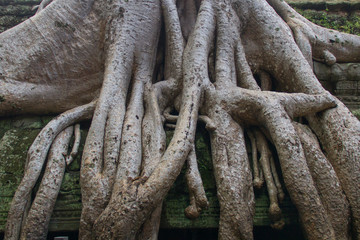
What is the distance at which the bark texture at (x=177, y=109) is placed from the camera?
1507 mm

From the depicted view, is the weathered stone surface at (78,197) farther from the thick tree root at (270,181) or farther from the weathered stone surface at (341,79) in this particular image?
the weathered stone surface at (341,79)

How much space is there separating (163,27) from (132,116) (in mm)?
1083

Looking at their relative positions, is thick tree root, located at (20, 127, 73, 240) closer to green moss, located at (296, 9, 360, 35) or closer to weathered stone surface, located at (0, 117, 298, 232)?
weathered stone surface, located at (0, 117, 298, 232)

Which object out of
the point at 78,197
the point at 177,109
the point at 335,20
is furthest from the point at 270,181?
the point at 335,20

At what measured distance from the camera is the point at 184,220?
5.39 ft

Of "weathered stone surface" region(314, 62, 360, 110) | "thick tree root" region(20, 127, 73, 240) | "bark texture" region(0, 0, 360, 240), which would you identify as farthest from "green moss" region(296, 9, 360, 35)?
"thick tree root" region(20, 127, 73, 240)

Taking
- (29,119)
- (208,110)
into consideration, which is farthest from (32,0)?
(208,110)

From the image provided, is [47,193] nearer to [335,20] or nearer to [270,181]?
[270,181]

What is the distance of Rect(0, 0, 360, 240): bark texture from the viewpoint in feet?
4.94

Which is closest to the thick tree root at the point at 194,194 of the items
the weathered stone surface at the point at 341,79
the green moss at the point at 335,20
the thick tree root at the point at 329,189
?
the thick tree root at the point at 329,189

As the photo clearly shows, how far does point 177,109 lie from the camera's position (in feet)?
7.13

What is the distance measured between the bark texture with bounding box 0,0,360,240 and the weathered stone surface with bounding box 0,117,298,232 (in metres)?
0.09

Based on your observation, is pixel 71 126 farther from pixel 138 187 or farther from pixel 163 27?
pixel 163 27

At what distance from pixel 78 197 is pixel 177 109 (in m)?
0.97
